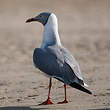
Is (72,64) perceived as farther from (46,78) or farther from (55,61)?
(46,78)

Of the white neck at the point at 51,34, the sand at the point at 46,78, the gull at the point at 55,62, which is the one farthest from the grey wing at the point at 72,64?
the sand at the point at 46,78

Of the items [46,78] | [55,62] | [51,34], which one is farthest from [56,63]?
[46,78]

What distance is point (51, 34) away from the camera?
8.73 metres

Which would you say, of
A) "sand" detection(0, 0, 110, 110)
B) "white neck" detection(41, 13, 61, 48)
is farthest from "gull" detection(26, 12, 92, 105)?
"sand" detection(0, 0, 110, 110)

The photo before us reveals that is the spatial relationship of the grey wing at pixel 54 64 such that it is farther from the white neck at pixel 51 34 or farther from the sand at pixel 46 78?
the sand at pixel 46 78

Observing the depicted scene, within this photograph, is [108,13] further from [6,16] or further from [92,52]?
[92,52]

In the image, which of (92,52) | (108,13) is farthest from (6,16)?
(92,52)

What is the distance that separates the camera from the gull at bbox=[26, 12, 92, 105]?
25.8ft

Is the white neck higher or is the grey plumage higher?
the white neck

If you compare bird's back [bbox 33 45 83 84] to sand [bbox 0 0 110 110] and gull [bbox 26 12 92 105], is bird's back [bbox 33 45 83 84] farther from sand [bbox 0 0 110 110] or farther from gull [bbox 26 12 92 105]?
sand [bbox 0 0 110 110]

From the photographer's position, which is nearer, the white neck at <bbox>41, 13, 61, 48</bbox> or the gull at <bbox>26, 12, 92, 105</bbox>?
the gull at <bbox>26, 12, 92, 105</bbox>

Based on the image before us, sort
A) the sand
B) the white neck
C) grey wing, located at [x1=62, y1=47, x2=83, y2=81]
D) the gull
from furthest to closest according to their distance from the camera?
the white neck → the sand → grey wing, located at [x1=62, y1=47, x2=83, y2=81] → the gull

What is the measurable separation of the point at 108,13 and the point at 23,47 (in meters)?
21.9

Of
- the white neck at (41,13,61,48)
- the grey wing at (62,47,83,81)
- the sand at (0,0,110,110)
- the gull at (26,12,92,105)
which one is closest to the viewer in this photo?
the gull at (26,12,92,105)
